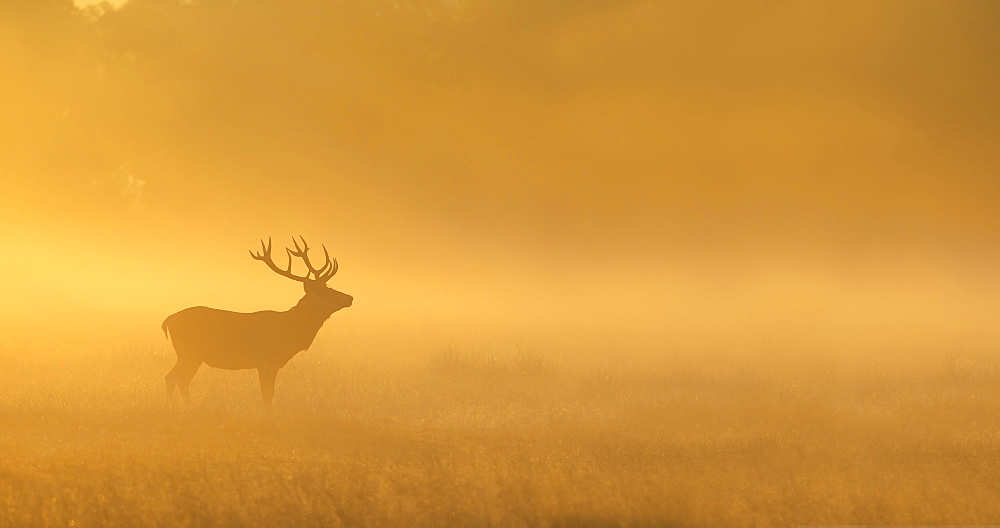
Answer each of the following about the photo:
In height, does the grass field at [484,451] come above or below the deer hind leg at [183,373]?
below

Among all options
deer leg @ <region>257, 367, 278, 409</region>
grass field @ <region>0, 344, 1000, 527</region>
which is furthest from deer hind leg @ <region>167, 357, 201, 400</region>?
deer leg @ <region>257, 367, 278, 409</region>

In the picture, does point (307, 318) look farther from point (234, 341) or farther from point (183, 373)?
point (183, 373)

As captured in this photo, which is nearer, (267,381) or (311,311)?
(267,381)

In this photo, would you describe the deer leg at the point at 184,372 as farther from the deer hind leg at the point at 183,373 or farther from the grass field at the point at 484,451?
the grass field at the point at 484,451

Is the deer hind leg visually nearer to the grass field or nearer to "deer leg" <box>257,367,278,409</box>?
the grass field

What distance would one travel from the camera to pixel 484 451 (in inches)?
380

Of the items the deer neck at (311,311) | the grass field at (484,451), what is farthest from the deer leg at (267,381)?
the deer neck at (311,311)

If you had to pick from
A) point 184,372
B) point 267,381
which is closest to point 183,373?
point 184,372

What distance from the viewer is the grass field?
8281mm

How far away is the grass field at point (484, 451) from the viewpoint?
8.28 meters

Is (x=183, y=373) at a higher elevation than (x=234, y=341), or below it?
below

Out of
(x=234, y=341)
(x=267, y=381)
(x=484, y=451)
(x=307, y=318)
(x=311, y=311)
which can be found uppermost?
(x=311, y=311)

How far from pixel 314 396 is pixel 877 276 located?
26.5 m

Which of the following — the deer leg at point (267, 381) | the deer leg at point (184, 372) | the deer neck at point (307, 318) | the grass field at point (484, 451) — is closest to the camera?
the grass field at point (484, 451)
